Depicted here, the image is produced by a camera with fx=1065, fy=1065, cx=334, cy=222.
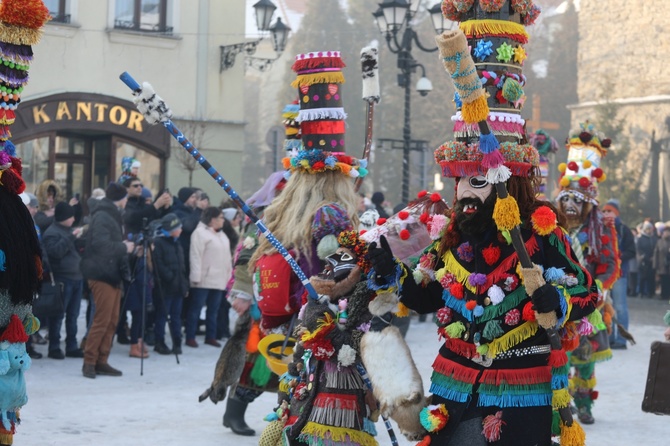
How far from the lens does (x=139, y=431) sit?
8078 mm

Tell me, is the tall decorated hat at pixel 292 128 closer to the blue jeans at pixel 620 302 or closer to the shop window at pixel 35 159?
the blue jeans at pixel 620 302

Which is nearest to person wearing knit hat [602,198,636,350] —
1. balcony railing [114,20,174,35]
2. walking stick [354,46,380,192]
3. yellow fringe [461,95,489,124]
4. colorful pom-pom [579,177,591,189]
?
colorful pom-pom [579,177,591,189]

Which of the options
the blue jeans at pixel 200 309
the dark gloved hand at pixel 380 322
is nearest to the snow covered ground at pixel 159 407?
the blue jeans at pixel 200 309

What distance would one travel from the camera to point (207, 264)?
12.7 m

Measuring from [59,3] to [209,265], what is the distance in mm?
9671

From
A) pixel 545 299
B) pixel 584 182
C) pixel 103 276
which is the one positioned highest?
pixel 584 182

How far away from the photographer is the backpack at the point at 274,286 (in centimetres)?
630

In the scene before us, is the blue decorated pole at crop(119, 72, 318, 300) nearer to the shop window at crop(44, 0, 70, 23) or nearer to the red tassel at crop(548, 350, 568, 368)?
the red tassel at crop(548, 350, 568, 368)

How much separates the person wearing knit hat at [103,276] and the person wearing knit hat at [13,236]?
5.30 metres

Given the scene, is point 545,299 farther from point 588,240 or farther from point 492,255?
point 588,240

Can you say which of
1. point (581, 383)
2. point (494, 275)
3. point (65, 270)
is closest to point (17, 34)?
point (494, 275)

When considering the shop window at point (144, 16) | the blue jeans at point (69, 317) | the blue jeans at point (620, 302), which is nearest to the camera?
the blue jeans at point (69, 317)

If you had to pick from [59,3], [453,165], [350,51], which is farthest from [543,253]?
[350,51]

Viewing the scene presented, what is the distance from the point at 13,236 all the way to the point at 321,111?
7.40 feet
